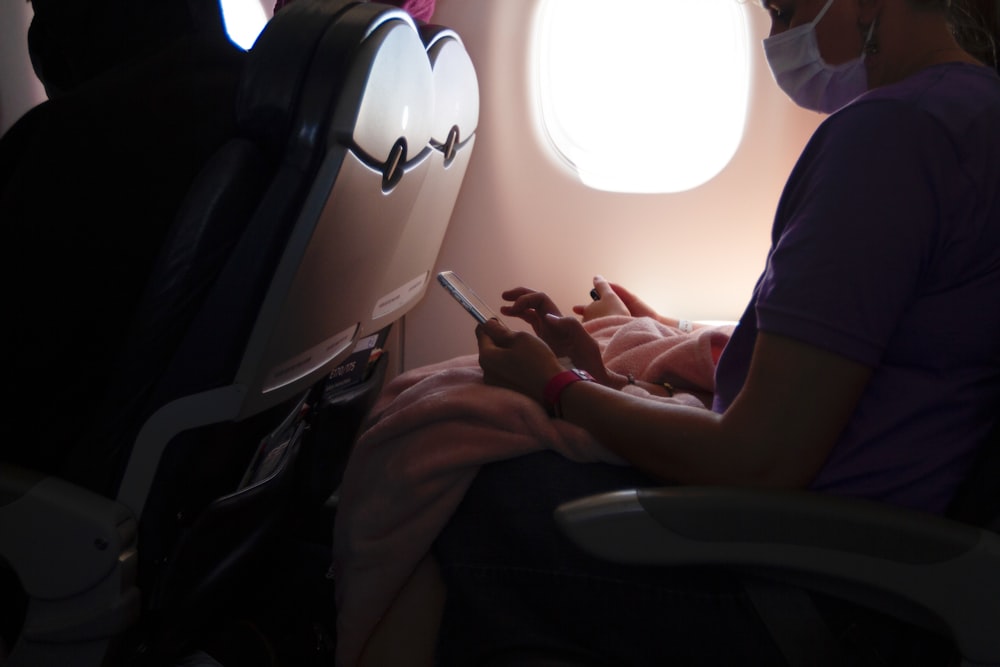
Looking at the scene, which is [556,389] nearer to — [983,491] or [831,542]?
[831,542]

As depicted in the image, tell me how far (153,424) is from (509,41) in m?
1.32

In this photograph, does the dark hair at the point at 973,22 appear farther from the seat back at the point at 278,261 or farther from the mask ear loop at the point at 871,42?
the seat back at the point at 278,261

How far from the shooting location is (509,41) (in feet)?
5.76

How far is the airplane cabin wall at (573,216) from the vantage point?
69.8 inches

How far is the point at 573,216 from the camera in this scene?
1858mm

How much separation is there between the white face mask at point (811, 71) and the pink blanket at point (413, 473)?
533 millimetres

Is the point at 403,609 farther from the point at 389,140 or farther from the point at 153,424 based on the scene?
the point at 389,140

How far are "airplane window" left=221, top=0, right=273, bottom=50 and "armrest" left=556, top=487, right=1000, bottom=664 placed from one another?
133cm

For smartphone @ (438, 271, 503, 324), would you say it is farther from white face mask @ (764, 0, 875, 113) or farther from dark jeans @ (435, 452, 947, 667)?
white face mask @ (764, 0, 875, 113)

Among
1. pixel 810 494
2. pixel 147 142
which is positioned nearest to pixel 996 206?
pixel 810 494

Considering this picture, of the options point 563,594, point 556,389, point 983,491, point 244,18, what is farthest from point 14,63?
point 983,491

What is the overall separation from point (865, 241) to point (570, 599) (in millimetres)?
422

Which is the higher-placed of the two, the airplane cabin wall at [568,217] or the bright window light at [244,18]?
the bright window light at [244,18]

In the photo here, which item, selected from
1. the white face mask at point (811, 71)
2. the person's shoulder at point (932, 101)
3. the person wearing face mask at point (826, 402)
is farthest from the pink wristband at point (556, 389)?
the white face mask at point (811, 71)
